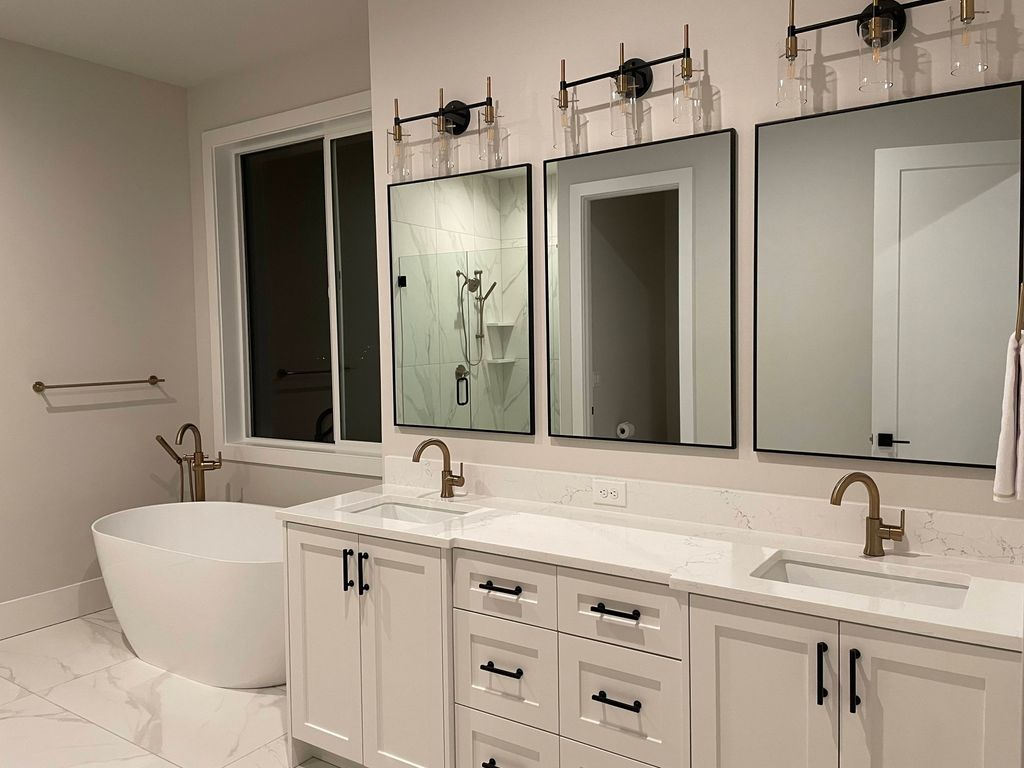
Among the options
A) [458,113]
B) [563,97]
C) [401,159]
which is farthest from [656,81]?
[401,159]

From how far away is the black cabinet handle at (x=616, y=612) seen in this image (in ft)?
6.37

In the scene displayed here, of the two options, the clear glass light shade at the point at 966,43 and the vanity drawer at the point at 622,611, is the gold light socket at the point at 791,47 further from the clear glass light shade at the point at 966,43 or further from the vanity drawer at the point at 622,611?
the vanity drawer at the point at 622,611

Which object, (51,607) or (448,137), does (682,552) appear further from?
(51,607)

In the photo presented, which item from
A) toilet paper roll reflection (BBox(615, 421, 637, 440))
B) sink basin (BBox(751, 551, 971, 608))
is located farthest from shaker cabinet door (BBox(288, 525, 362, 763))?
sink basin (BBox(751, 551, 971, 608))

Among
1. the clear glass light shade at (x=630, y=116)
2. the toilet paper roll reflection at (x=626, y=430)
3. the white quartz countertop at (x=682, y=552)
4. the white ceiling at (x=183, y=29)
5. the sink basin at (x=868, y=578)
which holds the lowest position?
the sink basin at (x=868, y=578)

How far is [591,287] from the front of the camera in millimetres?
2555

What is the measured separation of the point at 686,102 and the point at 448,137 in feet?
3.03

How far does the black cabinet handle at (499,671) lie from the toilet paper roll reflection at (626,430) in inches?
30.9

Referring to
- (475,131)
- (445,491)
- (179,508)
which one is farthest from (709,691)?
(179,508)

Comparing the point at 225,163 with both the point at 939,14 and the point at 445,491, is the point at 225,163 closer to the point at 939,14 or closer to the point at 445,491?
the point at 445,491

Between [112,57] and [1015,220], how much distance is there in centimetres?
399

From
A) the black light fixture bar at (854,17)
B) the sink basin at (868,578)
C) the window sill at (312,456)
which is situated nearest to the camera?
the sink basin at (868,578)

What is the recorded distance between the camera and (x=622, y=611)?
197 centimetres

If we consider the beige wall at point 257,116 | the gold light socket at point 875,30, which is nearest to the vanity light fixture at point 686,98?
the gold light socket at point 875,30
